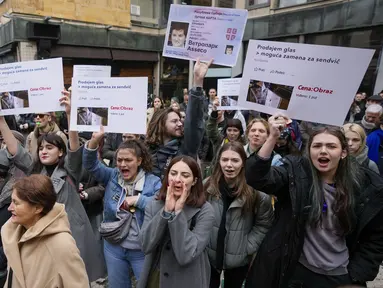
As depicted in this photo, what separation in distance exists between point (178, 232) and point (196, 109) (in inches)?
39.9

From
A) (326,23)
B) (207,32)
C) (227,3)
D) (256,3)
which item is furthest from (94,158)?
(227,3)

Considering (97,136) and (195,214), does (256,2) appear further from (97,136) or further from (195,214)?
(195,214)

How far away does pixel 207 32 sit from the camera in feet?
8.41

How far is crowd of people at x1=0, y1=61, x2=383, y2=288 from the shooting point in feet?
6.25

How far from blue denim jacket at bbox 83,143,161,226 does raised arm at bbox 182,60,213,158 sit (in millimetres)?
471

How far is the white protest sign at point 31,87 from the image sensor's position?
2.76 metres

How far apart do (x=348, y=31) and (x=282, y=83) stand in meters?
9.59

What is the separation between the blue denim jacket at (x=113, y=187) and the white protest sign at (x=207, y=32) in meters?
1.08

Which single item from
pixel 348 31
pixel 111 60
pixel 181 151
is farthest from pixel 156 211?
pixel 111 60

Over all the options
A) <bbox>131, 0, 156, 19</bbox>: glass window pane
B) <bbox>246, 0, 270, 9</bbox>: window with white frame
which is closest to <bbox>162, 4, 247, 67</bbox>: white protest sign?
<bbox>246, 0, 270, 9</bbox>: window with white frame

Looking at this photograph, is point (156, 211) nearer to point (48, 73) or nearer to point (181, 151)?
point (181, 151)

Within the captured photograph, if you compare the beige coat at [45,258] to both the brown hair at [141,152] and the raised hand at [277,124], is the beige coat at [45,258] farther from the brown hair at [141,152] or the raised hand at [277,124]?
the raised hand at [277,124]

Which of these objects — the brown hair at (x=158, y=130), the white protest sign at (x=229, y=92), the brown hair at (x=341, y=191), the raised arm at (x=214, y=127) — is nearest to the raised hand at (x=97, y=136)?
the brown hair at (x=158, y=130)

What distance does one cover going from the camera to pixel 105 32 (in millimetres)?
15273
